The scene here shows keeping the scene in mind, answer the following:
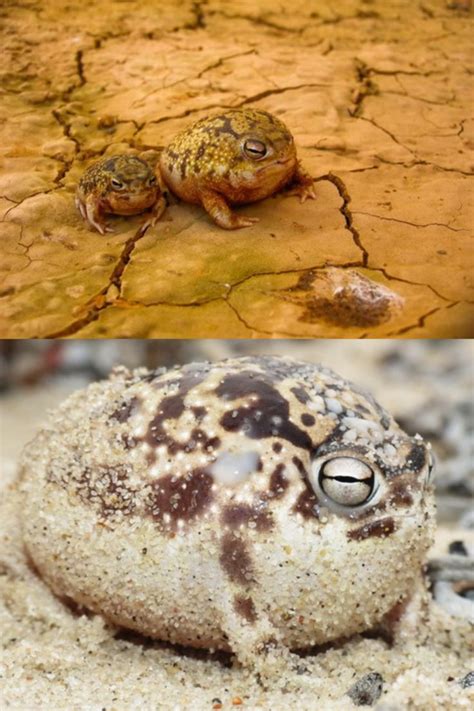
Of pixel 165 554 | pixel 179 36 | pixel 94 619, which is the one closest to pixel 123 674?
pixel 94 619

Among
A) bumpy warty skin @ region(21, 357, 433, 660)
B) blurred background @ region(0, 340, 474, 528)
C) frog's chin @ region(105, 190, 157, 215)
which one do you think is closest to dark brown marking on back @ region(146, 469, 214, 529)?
bumpy warty skin @ region(21, 357, 433, 660)

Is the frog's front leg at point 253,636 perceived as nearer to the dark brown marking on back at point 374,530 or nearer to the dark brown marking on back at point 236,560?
the dark brown marking on back at point 236,560

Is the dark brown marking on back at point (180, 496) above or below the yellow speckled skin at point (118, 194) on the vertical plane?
below

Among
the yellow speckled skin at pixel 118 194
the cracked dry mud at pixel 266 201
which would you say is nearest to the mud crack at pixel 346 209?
the cracked dry mud at pixel 266 201

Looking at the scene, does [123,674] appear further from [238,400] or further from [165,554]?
[238,400]

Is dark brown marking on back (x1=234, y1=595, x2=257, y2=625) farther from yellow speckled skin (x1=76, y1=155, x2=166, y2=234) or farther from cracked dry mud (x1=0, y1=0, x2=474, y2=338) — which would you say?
yellow speckled skin (x1=76, y1=155, x2=166, y2=234)

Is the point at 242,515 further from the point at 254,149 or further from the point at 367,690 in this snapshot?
the point at 254,149
